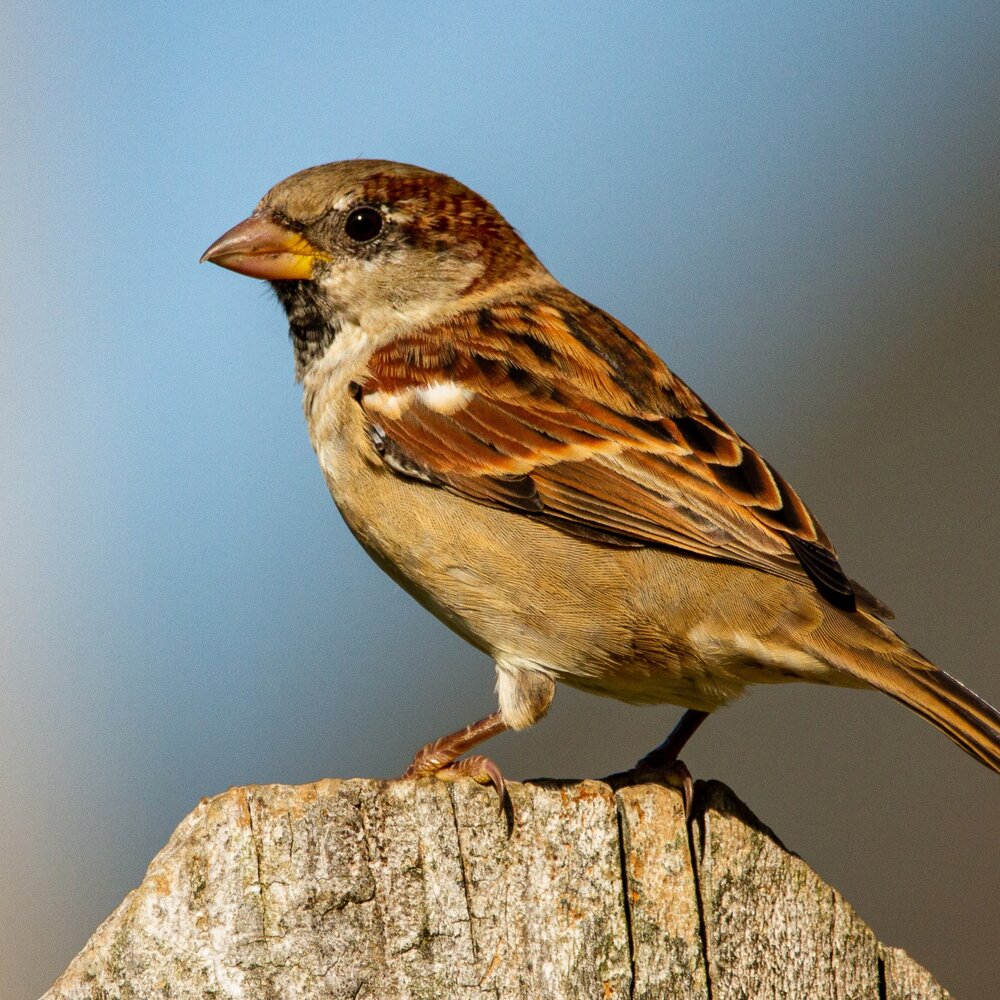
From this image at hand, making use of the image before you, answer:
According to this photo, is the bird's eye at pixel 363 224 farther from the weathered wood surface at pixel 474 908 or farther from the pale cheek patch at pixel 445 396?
the weathered wood surface at pixel 474 908

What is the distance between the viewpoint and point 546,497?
4.13 m

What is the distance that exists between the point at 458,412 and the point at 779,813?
2.06 m

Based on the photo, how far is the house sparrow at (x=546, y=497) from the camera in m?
3.84

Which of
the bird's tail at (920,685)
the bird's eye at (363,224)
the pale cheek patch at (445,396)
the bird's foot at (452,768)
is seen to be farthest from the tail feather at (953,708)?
the bird's eye at (363,224)

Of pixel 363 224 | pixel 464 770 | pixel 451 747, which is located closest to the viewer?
pixel 464 770

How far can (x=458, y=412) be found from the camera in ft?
14.3

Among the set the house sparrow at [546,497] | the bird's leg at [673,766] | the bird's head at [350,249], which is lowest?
the bird's leg at [673,766]

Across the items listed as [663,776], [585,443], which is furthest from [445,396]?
[663,776]

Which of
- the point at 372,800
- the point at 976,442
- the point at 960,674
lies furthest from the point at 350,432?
the point at 976,442

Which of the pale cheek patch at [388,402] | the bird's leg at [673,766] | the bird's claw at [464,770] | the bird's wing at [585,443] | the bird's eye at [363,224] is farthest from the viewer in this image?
the bird's eye at [363,224]

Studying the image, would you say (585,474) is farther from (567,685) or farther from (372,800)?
(372,800)

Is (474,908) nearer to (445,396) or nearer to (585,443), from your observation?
(585,443)

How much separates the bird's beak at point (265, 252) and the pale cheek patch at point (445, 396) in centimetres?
63

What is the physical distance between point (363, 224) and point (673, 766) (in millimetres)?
2221
